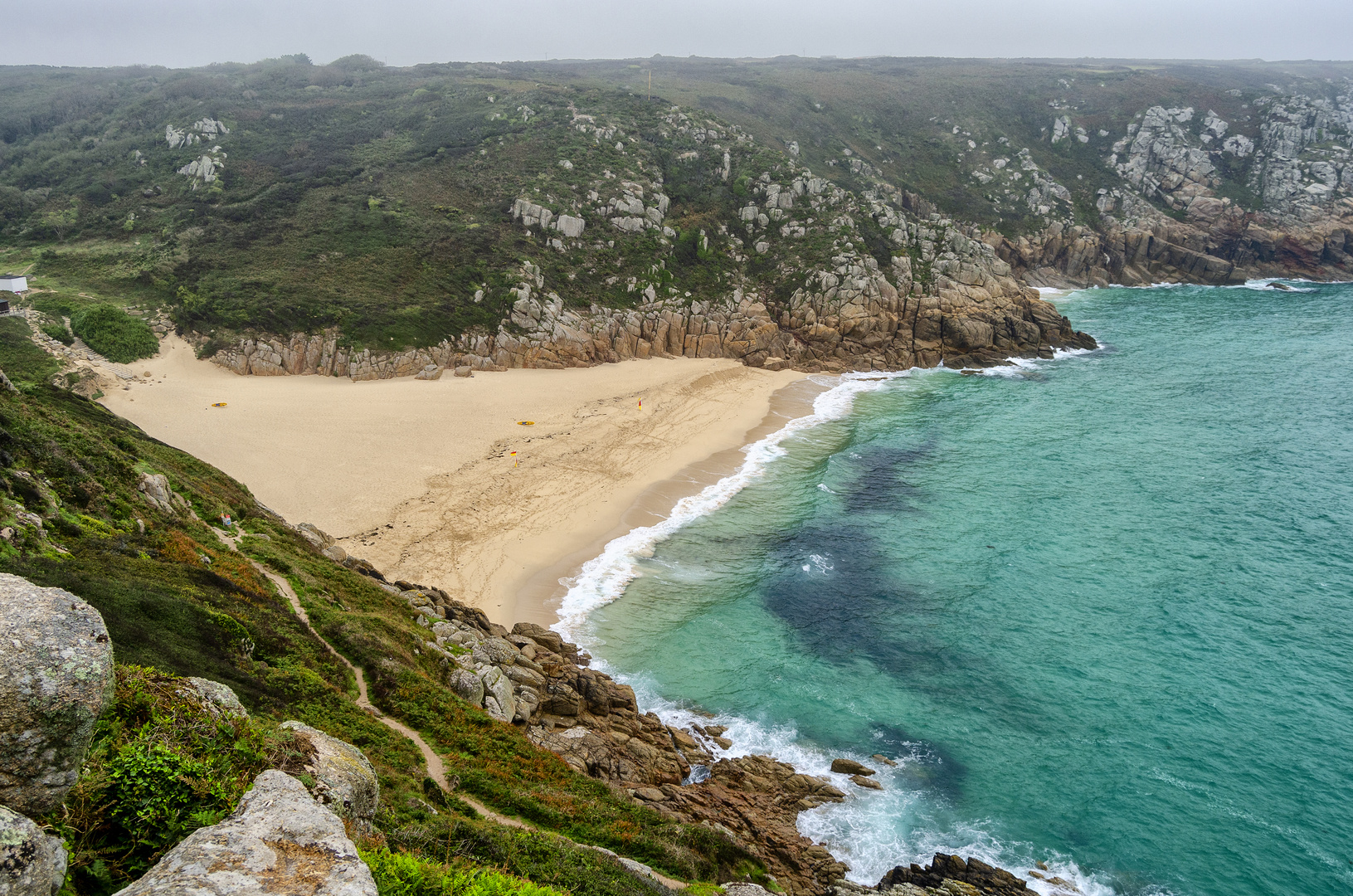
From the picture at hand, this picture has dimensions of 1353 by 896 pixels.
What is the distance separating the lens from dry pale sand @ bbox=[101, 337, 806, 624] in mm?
29406

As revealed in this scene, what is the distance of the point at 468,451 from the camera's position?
37.5m

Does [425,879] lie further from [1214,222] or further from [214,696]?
[1214,222]

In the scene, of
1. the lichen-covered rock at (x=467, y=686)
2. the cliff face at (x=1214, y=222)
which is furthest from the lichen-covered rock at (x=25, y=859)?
the cliff face at (x=1214, y=222)

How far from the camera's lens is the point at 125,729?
785 centimetres

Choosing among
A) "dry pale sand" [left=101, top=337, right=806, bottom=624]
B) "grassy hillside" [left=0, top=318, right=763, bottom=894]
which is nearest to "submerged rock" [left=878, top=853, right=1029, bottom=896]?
"grassy hillside" [left=0, top=318, right=763, bottom=894]

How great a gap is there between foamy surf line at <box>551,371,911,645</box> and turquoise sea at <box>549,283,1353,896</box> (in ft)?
0.62

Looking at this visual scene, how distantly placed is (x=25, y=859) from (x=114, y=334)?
49558 millimetres

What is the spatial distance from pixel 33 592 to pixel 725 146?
241 ft

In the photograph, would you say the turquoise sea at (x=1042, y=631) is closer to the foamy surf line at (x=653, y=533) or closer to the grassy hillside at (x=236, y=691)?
the foamy surf line at (x=653, y=533)

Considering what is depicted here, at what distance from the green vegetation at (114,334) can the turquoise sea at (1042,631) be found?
34970 mm

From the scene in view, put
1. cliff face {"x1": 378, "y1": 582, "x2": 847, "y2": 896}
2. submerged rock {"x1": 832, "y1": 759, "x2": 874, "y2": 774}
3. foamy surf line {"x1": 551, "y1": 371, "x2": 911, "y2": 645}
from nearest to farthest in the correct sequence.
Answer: cliff face {"x1": 378, "y1": 582, "x2": 847, "y2": 896} < submerged rock {"x1": 832, "y1": 759, "x2": 874, "y2": 774} < foamy surf line {"x1": 551, "y1": 371, "x2": 911, "y2": 645}

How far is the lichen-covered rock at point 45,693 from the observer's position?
6.16 m

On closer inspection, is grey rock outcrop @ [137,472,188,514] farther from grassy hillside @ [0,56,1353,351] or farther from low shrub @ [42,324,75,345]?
low shrub @ [42,324,75,345]

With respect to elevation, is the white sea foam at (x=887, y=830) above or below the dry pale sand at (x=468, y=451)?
below
